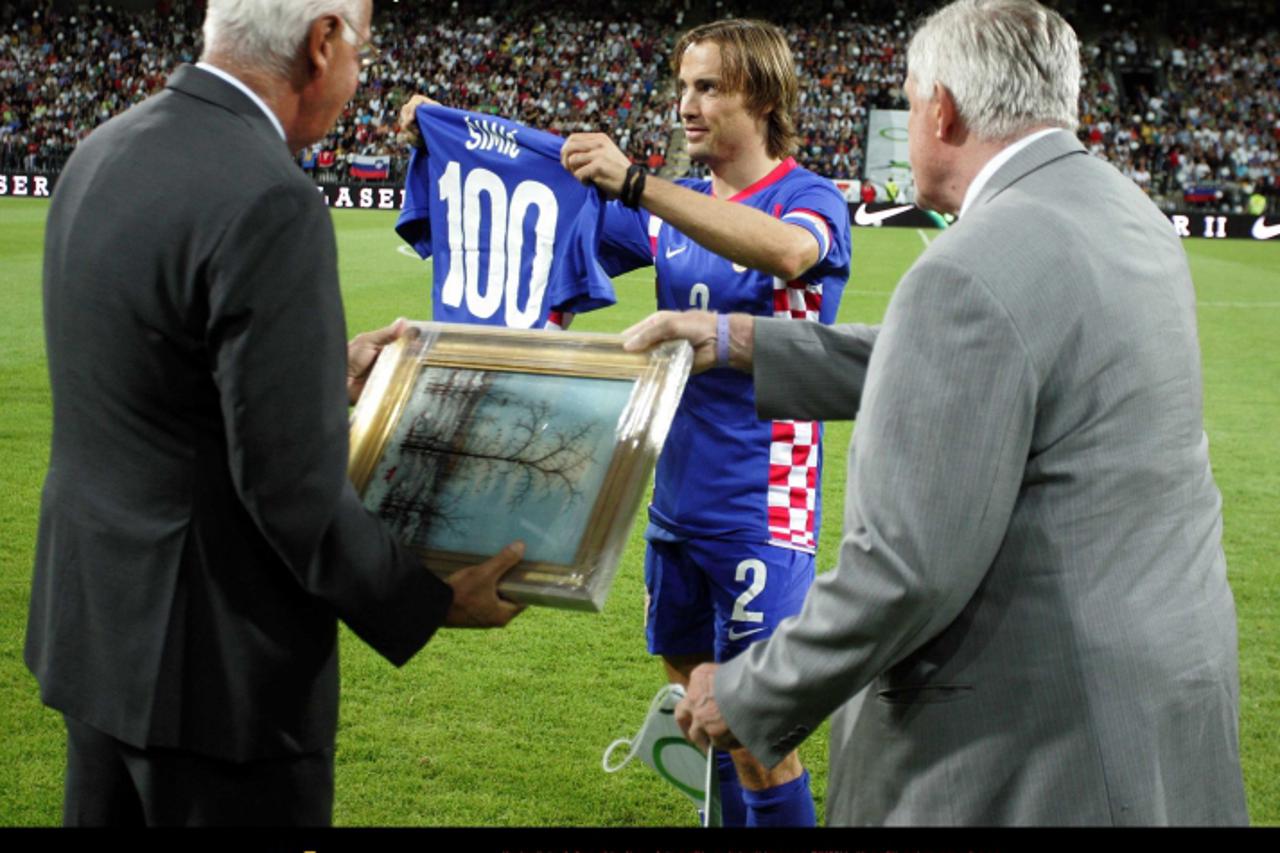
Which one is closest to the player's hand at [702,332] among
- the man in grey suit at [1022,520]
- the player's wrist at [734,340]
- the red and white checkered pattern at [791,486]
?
the player's wrist at [734,340]

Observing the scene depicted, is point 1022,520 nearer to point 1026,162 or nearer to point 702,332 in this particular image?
point 1026,162

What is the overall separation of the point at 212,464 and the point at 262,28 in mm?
622

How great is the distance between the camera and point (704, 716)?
192 centimetres

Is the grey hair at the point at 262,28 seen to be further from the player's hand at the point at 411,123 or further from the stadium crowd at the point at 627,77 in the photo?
the stadium crowd at the point at 627,77

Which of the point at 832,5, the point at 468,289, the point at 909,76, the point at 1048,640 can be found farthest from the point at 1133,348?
the point at 832,5

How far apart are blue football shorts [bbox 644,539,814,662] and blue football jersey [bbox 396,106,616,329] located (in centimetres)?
72

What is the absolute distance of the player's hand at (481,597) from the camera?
77.1 inches

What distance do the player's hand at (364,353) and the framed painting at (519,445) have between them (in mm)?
84

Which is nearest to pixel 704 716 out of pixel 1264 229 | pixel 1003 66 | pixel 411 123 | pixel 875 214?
pixel 1003 66

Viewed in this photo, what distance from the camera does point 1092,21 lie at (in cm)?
4388

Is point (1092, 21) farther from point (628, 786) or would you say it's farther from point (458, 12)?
point (628, 786)

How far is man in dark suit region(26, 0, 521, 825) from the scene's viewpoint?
1.66 meters

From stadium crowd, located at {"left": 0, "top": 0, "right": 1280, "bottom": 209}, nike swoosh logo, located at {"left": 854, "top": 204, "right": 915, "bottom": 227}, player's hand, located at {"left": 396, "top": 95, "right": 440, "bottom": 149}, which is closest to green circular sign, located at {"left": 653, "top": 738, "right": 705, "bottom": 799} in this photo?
player's hand, located at {"left": 396, "top": 95, "right": 440, "bottom": 149}

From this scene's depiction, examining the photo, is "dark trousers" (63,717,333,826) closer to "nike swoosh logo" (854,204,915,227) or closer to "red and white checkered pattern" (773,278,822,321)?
"red and white checkered pattern" (773,278,822,321)
